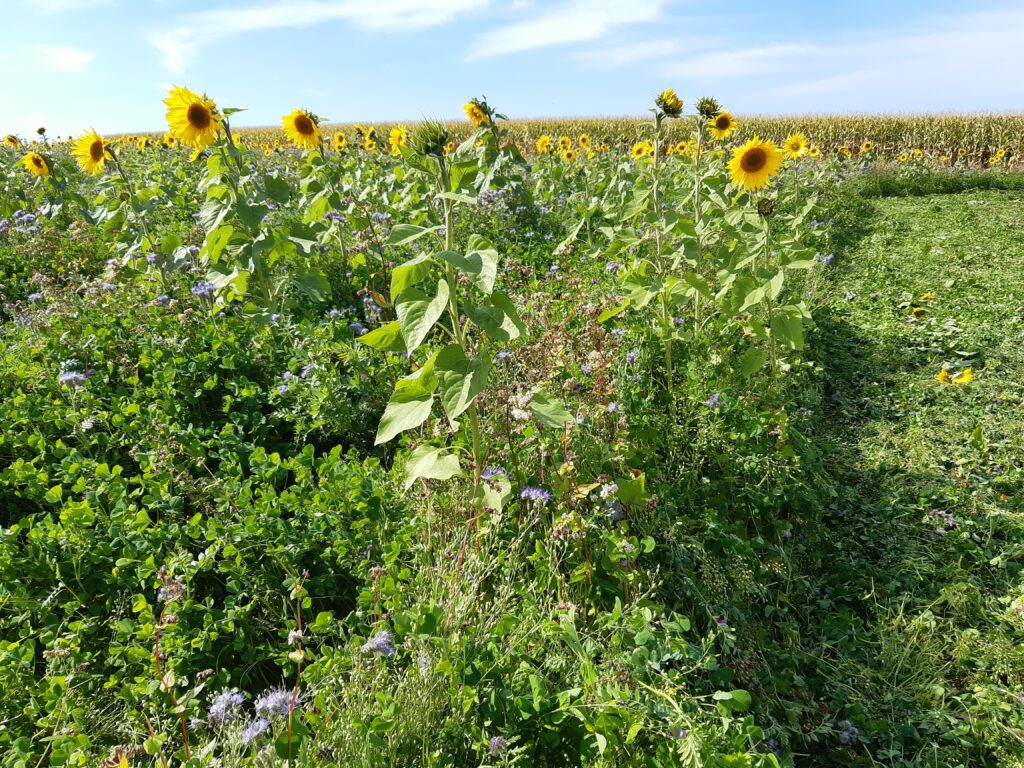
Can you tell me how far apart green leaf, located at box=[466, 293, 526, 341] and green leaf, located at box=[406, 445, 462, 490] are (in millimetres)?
415

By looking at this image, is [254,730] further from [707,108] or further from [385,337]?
[707,108]

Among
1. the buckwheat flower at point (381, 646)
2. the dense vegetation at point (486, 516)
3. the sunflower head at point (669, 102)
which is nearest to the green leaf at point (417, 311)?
the dense vegetation at point (486, 516)

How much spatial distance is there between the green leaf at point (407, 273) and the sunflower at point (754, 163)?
241cm

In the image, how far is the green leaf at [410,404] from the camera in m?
1.76

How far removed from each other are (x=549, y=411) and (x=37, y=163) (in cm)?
543

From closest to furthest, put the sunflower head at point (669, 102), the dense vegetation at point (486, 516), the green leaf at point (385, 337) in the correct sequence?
1. the dense vegetation at point (486, 516)
2. the green leaf at point (385, 337)
3. the sunflower head at point (669, 102)

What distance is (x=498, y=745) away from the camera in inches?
50.3

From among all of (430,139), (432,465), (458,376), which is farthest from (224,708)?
(430,139)

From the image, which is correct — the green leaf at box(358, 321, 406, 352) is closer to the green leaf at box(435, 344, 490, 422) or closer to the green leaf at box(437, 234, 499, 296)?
the green leaf at box(435, 344, 490, 422)

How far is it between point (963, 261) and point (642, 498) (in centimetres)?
596

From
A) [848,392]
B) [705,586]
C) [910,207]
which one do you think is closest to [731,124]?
[848,392]

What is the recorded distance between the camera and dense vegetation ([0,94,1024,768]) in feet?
4.79

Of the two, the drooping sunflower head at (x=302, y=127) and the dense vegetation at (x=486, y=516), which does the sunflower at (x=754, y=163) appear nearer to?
the dense vegetation at (x=486, y=516)

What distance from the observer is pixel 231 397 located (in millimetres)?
2912
